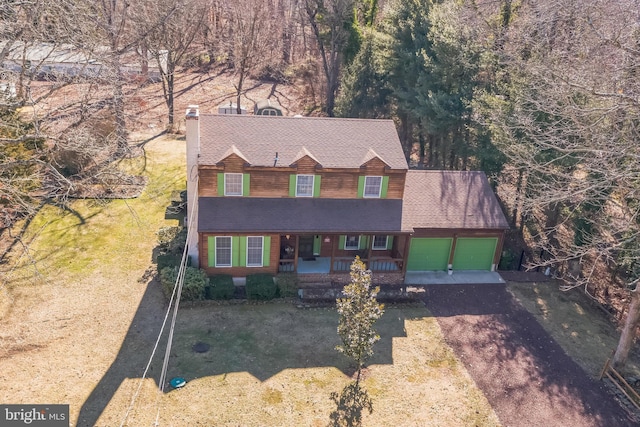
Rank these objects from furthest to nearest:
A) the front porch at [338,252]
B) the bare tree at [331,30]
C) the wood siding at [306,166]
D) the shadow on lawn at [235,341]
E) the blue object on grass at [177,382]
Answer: the bare tree at [331,30]
the front porch at [338,252]
the wood siding at [306,166]
the shadow on lawn at [235,341]
the blue object on grass at [177,382]

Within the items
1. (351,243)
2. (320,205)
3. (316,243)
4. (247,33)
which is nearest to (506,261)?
(351,243)

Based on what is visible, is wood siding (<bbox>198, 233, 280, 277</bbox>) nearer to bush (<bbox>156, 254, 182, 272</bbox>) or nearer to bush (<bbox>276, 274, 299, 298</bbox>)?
bush (<bbox>276, 274, 299, 298</bbox>)

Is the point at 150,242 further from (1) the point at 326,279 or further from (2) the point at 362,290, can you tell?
(2) the point at 362,290

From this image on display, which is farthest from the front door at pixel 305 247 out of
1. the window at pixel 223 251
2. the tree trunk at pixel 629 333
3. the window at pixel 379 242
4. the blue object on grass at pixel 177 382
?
the tree trunk at pixel 629 333

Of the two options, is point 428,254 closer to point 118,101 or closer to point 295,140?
point 295,140

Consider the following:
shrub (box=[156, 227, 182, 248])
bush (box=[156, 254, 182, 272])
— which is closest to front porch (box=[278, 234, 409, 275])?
bush (box=[156, 254, 182, 272])

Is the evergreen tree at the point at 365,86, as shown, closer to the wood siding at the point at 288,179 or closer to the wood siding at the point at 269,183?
the wood siding at the point at 288,179

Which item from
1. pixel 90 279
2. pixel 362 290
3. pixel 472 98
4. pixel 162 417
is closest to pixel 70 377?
pixel 162 417
